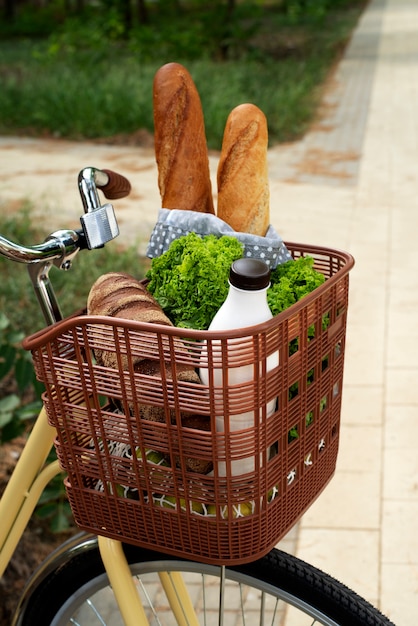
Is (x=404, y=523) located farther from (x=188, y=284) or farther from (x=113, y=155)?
(x=113, y=155)

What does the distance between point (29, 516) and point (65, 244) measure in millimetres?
607

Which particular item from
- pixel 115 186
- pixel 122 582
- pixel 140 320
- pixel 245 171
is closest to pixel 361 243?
pixel 115 186

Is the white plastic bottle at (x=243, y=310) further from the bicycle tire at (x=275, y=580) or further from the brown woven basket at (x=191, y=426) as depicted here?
the bicycle tire at (x=275, y=580)

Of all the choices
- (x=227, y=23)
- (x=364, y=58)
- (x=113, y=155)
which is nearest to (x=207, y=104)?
(x=113, y=155)

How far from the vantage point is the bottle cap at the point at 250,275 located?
1.23 metres

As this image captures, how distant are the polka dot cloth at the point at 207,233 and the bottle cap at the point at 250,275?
0.26m

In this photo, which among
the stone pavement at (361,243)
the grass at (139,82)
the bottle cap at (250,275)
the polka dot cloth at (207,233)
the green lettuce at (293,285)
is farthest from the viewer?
the grass at (139,82)

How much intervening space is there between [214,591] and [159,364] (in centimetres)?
161

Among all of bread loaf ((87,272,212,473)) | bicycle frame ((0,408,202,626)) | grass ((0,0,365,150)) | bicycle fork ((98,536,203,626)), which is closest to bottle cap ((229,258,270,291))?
bread loaf ((87,272,212,473))

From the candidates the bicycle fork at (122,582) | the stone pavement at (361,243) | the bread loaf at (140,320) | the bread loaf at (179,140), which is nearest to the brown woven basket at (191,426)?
the bread loaf at (140,320)

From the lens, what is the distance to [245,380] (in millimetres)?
1235

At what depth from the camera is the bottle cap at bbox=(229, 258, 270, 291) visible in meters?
1.23

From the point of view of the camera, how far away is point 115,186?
1708 millimetres

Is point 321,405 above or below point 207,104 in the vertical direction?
above
